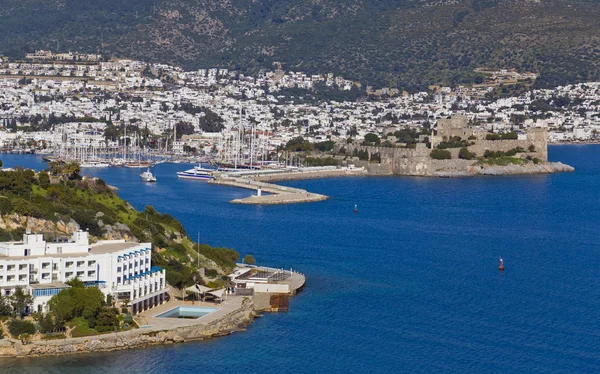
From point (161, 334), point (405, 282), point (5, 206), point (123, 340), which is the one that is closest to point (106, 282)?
point (161, 334)

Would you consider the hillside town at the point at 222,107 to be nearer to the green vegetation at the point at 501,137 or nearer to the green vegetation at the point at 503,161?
the green vegetation at the point at 501,137

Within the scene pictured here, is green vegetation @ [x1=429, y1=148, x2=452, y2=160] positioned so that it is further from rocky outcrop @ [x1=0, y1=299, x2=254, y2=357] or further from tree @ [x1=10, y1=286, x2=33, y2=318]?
tree @ [x1=10, y1=286, x2=33, y2=318]

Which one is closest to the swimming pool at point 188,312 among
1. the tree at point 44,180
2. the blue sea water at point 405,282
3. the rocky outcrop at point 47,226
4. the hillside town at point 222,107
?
the blue sea water at point 405,282

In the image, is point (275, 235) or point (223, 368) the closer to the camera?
point (223, 368)

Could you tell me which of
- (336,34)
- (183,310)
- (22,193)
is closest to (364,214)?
(22,193)

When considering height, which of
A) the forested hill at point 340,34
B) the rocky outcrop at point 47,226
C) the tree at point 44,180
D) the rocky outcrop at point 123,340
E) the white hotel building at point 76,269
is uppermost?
the forested hill at point 340,34

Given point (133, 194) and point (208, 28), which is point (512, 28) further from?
point (133, 194)
